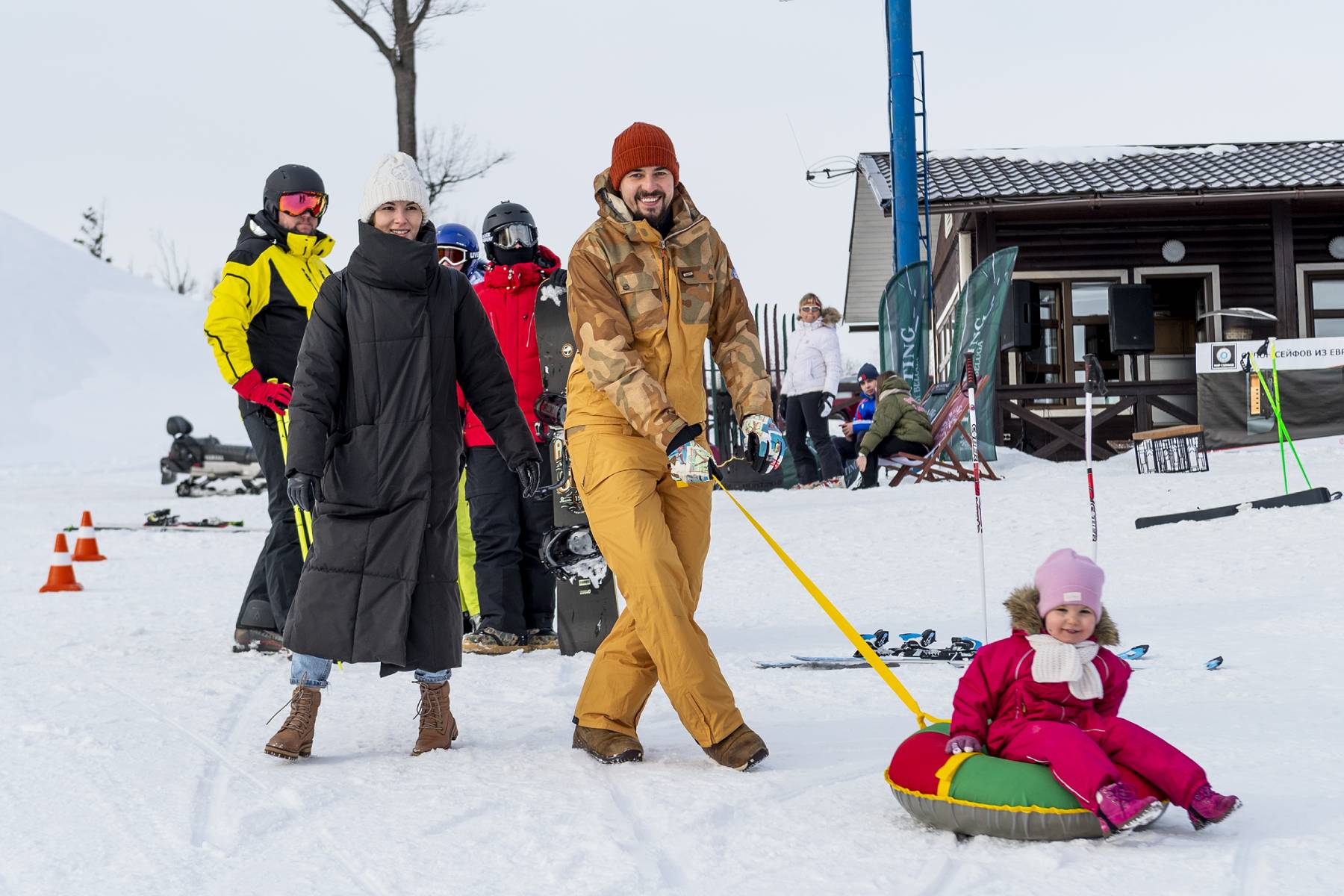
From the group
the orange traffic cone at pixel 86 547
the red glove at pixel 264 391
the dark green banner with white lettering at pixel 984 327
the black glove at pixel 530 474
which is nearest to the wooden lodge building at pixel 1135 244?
the dark green banner with white lettering at pixel 984 327

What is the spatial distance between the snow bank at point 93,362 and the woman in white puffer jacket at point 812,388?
17333mm

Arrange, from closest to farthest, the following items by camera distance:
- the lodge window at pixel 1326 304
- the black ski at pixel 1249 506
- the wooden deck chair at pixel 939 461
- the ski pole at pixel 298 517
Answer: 1. the ski pole at pixel 298 517
2. the black ski at pixel 1249 506
3. the wooden deck chair at pixel 939 461
4. the lodge window at pixel 1326 304

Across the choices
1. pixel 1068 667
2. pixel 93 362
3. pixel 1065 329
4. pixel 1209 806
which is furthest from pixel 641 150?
pixel 93 362

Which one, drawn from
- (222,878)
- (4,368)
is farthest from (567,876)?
(4,368)

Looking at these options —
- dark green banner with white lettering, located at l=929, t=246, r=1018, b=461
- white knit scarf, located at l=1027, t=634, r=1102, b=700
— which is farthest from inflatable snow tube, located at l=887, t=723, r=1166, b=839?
dark green banner with white lettering, located at l=929, t=246, r=1018, b=461

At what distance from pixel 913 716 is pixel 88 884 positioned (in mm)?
2546

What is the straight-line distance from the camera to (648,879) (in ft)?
8.90

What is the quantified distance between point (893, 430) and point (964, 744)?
9824mm

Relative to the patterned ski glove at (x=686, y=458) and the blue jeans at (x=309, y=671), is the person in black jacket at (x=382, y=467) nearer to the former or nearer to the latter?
the blue jeans at (x=309, y=671)

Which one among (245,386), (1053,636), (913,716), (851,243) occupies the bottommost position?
(913,716)

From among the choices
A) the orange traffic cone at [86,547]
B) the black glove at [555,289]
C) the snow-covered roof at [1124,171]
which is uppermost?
the snow-covered roof at [1124,171]

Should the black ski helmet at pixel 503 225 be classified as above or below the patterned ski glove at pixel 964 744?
above

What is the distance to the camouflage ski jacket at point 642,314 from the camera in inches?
146

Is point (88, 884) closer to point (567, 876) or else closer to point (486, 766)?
point (567, 876)
